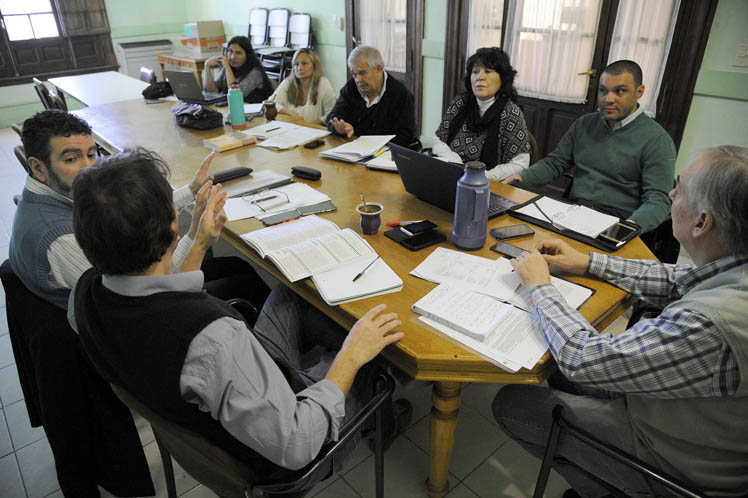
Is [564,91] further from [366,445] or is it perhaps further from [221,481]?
[221,481]

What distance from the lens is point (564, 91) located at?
12.4ft

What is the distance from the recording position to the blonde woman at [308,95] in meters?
3.69

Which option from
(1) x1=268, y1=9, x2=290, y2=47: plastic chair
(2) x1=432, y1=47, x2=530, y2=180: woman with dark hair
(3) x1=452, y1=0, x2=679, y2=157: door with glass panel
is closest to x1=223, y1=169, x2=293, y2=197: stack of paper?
(2) x1=432, y1=47, x2=530, y2=180: woman with dark hair

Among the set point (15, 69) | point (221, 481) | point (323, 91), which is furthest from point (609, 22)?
point (15, 69)

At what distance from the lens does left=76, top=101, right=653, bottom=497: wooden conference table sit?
1.12 meters

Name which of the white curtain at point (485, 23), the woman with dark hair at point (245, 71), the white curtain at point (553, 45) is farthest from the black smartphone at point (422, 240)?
the white curtain at point (485, 23)

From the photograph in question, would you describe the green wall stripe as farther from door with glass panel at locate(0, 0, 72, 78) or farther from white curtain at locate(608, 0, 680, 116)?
door with glass panel at locate(0, 0, 72, 78)

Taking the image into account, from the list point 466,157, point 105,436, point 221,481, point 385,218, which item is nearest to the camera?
point 221,481

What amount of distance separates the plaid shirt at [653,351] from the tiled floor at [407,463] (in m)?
0.77

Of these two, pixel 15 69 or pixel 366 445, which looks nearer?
pixel 366 445

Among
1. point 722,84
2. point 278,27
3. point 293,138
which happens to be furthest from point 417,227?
point 278,27

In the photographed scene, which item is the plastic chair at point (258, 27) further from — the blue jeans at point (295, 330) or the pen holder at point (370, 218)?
the blue jeans at point (295, 330)

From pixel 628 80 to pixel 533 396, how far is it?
1.57 meters

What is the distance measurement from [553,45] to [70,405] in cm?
385
